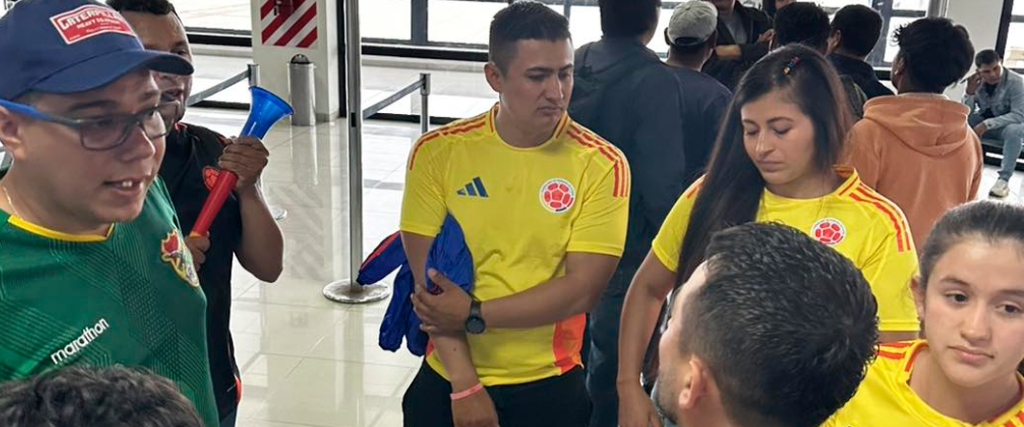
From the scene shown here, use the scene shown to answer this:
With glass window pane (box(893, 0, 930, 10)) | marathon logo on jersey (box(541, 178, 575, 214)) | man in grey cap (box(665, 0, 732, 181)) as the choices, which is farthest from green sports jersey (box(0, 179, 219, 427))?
glass window pane (box(893, 0, 930, 10))

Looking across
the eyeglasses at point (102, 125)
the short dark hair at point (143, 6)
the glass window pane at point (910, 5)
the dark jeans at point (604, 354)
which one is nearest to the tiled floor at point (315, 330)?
the dark jeans at point (604, 354)

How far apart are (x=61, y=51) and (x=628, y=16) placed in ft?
7.17

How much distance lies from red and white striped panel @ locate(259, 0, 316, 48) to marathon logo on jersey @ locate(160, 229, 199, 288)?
6.89 meters

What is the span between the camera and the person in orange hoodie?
2.85 meters

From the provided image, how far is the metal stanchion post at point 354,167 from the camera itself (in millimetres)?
4641

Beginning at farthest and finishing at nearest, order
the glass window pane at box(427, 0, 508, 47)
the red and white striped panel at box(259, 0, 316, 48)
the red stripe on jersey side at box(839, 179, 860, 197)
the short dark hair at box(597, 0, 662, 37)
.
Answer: the glass window pane at box(427, 0, 508, 47) < the red and white striped panel at box(259, 0, 316, 48) < the short dark hair at box(597, 0, 662, 37) < the red stripe on jersey side at box(839, 179, 860, 197)

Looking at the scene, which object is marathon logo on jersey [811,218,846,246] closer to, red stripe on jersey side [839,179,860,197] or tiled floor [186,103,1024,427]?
red stripe on jersey side [839,179,860,197]

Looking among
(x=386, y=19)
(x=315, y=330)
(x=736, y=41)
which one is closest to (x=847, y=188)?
(x=736, y=41)

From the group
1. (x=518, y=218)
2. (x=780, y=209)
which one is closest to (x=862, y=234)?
(x=780, y=209)

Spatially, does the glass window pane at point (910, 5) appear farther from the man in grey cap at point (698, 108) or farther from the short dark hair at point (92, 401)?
the short dark hair at point (92, 401)

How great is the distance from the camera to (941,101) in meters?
2.97

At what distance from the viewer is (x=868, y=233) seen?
6.57 ft

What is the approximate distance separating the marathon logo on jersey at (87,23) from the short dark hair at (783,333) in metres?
0.91

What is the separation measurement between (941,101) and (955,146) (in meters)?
0.15
